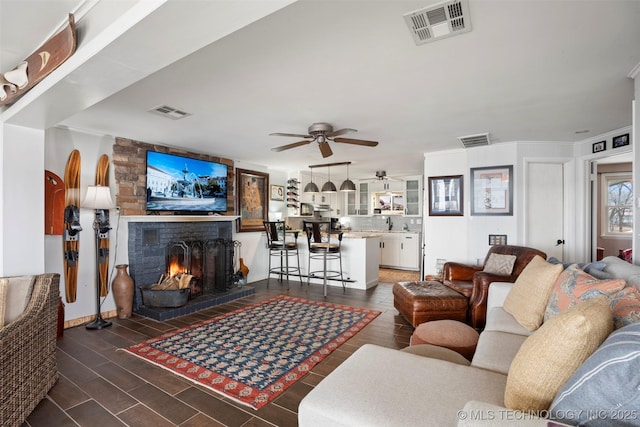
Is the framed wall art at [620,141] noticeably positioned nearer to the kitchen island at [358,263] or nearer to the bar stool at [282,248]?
the kitchen island at [358,263]

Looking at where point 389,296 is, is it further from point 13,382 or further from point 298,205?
point 13,382

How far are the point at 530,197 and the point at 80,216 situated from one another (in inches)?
239

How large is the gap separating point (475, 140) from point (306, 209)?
4227mm

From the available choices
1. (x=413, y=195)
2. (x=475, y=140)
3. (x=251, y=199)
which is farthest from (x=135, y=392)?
(x=413, y=195)

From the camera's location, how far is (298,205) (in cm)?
711

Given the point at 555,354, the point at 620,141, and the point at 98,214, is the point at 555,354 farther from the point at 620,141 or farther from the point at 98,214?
the point at 98,214

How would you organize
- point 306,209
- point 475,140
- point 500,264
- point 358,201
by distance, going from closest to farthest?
1. point 500,264
2. point 475,140
3. point 306,209
4. point 358,201

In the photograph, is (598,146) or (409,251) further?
(409,251)

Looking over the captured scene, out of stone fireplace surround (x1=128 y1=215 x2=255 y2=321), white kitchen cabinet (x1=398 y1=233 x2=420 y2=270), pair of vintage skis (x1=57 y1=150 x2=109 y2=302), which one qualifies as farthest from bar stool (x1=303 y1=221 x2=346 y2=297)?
pair of vintage skis (x1=57 y1=150 x2=109 y2=302)

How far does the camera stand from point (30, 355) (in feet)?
6.50

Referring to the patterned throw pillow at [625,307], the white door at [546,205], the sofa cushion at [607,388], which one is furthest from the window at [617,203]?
the sofa cushion at [607,388]

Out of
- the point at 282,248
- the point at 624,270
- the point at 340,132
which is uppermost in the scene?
the point at 340,132

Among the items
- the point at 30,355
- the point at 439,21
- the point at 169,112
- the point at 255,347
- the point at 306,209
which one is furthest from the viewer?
the point at 306,209

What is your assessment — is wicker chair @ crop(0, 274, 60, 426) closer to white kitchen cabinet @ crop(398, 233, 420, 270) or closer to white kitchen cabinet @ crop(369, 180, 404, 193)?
white kitchen cabinet @ crop(398, 233, 420, 270)
